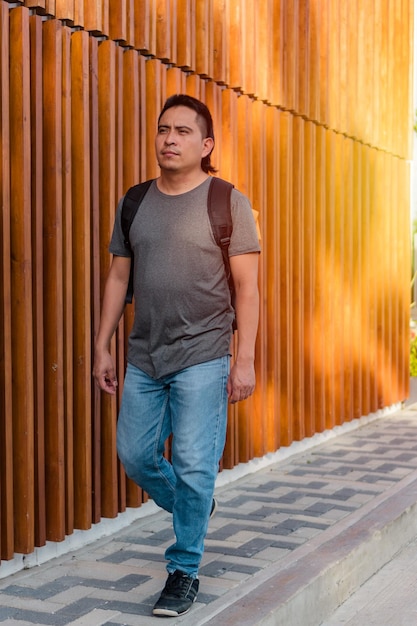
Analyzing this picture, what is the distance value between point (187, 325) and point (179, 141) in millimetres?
732

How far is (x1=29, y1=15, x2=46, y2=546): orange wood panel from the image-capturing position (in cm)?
489

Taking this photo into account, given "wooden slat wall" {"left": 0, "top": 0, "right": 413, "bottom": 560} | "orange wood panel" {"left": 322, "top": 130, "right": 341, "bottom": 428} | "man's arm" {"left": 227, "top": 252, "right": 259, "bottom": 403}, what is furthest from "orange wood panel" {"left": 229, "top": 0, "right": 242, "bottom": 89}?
"man's arm" {"left": 227, "top": 252, "right": 259, "bottom": 403}

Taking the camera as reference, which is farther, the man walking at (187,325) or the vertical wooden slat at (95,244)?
the vertical wooden slat at (95,244)

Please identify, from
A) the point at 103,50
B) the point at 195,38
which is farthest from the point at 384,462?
the point at 103,50

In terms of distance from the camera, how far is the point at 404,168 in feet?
35.7

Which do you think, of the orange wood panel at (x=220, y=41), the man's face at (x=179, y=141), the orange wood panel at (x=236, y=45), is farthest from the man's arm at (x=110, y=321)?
the orange wood panel at (x=236, y=45)

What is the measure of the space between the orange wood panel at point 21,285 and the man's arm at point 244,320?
1.04 meters

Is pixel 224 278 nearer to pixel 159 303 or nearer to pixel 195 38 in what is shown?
pixel 159 303

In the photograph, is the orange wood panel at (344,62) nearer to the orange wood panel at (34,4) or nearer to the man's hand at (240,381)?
the orange wood panel at (34,4)

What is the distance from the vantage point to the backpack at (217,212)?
4250 millimetres

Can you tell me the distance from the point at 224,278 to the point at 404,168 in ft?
22.8

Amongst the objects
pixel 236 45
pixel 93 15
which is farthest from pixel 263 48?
pixel 93 15

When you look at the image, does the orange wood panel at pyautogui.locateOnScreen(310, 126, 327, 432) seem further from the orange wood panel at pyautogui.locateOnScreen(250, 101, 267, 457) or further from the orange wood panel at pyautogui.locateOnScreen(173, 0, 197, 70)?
the orange wood panel at pyautogui.locateOnScreen(173, 0, 197, 70)

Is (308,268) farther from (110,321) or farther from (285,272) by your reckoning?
(110,321)
